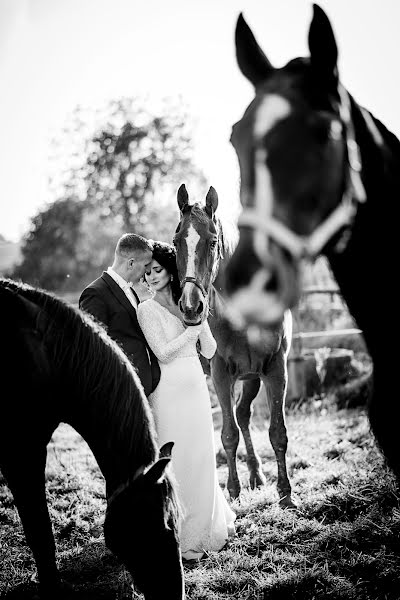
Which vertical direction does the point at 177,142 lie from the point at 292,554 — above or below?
above

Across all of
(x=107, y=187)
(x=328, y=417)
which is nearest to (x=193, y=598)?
(x=328, y=417)

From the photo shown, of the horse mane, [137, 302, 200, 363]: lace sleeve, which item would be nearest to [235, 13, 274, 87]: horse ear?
the horse mane

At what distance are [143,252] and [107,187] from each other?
31.3 metres

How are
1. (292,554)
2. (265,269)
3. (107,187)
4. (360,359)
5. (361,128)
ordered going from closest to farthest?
(265,269) → (361,128) → (292,554) → (360,359) → (107,187)

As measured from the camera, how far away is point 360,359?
10016 mm

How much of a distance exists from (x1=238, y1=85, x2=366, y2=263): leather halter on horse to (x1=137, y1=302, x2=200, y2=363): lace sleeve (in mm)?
2225

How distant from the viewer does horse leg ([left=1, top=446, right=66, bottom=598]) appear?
2869mm

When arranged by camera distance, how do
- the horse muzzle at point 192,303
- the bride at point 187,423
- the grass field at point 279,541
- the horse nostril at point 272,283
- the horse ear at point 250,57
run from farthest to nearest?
the bride at point 187,423 → the horse muzzle at point 192,303 → the grass field at point 279,541 → the horse ear at point 250,57 → the horse nostril at point 272,283

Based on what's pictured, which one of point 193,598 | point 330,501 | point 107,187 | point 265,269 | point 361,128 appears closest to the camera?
point 265,269

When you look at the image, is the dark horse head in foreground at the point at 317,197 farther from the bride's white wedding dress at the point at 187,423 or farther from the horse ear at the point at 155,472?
the bride's white wedding dress at the point at 187,423

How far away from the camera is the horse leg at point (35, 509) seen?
2869mm

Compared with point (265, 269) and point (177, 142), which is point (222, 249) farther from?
point (177, 142)

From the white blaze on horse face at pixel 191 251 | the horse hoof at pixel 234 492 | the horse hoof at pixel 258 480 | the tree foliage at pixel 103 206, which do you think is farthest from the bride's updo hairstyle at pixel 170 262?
the tree foliage at pixel 103 206

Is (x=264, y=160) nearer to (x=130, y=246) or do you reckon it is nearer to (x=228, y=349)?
(x=130, y=246)
